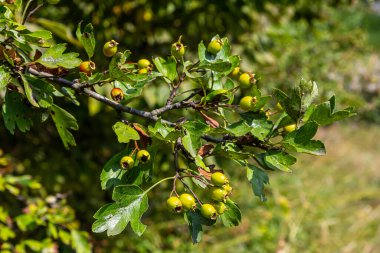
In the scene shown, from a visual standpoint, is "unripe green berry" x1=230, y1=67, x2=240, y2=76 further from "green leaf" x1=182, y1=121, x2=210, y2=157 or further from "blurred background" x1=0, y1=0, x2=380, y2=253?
"blurred background" x1=0, y1=0, x2=380, y2=253

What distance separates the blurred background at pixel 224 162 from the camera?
1.83 metres

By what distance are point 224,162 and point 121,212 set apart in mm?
1273

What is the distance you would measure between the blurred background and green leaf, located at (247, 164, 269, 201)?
73 centimetres

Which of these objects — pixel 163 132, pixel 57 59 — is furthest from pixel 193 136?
pixel 57 59

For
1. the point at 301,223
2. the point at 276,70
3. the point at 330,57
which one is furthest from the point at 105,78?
the point at 330,57

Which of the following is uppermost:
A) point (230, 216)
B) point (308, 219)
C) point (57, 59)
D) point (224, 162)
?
point (57, 59)

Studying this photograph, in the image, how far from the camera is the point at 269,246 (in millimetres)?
2896

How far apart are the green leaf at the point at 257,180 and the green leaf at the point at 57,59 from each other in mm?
343

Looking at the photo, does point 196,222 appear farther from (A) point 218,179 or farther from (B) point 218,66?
(B) point 218,66

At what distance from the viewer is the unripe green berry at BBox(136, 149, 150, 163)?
0.80 meters

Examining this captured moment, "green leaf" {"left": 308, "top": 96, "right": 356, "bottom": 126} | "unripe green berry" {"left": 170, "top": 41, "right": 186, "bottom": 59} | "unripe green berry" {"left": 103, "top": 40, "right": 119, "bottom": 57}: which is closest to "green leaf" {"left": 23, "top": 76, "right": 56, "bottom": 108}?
"unripe green berry" {"left": 103, "top": 40, "right": 119, "bottom": 57}

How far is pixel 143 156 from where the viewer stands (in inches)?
31.6

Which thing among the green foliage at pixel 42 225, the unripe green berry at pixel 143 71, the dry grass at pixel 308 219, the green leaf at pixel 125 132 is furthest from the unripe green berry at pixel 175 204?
the dry grass at pixel 308 219

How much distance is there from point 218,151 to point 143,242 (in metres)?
1.49
